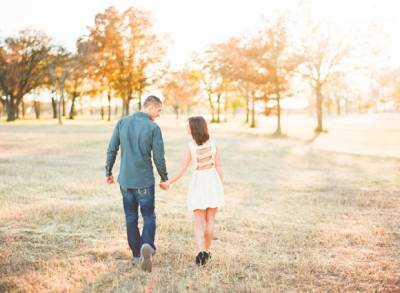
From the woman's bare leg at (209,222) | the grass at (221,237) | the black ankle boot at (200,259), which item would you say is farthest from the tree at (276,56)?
the black ankle boot at (200,259)

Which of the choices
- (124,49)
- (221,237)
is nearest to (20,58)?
(124,49)

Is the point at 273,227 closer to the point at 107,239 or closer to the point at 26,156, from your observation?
the point at 107,239

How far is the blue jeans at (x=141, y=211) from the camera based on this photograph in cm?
544

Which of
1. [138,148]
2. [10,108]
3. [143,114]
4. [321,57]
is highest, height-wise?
[321,57]

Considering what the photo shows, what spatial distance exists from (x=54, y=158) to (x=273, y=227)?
470 inches

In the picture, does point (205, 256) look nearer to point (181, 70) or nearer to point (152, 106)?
point (152, 106)

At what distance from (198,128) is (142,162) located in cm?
83

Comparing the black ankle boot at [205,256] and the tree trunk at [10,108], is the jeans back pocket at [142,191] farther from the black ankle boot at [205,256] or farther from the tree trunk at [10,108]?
the tree trunk at [10,108]

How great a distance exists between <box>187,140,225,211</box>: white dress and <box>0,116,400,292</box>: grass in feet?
2.64

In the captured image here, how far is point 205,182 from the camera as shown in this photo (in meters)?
5.57

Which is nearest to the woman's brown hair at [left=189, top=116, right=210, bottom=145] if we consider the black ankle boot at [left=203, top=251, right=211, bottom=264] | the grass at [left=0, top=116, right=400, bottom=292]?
the black ankle boot at [left=203, top=251, right=211, bottom=264]

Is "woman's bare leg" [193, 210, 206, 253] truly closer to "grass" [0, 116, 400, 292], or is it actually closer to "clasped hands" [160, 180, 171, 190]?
"grass" [0, 116, 400, 292]

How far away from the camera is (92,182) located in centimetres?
1184

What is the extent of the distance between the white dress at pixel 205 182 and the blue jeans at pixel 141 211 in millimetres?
549
